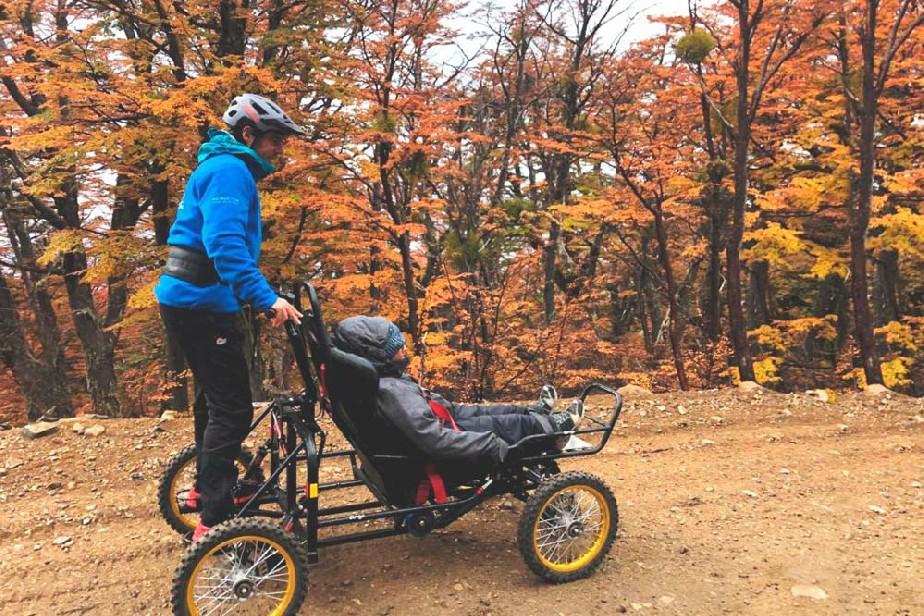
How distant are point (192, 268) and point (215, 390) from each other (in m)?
0.59

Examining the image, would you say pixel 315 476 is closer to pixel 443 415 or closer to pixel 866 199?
pixel 443 415

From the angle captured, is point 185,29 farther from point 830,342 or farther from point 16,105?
point 830,342

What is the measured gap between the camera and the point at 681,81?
1018 centimetres

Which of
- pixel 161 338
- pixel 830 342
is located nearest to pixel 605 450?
pixel 161 338

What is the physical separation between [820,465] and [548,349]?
6.52m

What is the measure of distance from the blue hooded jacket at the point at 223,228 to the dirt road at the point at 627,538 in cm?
155

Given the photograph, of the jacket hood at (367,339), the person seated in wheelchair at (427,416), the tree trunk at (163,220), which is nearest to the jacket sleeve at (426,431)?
the person seated in wheelchair at (427,416)

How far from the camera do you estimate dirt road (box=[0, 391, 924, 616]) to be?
2.88 meters

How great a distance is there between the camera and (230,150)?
2.68m

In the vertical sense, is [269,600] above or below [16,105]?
below

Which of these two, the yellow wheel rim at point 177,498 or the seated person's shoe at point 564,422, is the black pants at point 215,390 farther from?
the seated person's shoe at point 564,422

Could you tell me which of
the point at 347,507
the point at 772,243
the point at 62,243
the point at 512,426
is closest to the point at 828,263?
the point at 772,243

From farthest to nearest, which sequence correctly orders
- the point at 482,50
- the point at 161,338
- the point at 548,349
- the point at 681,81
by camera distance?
the point at 482,50, the point at 161,338, the point at 548,349, the point at 681,81

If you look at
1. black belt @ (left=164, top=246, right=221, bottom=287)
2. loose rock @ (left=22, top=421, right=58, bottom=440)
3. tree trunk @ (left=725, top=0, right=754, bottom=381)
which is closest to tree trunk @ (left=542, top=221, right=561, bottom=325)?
tree trunk @ (left=725, top=0, right=754, bottom=381)
